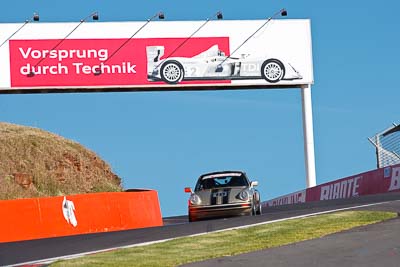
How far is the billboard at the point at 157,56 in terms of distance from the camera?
43938 millimetres

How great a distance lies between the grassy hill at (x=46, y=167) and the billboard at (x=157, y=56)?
149 inches

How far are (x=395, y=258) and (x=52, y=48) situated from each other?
35.3 metres

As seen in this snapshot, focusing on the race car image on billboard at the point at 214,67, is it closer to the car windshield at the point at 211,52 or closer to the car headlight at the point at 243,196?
the car windshield at the point at 211,52

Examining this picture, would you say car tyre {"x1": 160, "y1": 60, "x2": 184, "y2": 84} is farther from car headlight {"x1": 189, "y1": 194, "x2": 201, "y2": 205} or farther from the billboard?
car headlight {"x1": 189, "y1": 194, "x2": 201, "y2": 205}

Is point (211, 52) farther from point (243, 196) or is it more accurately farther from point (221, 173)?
point (243, 196)

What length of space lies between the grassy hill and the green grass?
2720 cm

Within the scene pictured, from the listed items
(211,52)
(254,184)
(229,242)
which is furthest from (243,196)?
(211,52)

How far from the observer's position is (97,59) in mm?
44375

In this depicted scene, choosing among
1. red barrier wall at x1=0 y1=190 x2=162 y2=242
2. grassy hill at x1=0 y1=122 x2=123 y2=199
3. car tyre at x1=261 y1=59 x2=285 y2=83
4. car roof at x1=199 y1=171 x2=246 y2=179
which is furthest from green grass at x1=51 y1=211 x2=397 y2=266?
car tyre at x1=261 y1=59 x2=285 y2=83

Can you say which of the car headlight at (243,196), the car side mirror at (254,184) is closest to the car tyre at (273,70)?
the car side mirror at (254,184)

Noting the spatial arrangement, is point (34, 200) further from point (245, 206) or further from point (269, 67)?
point (269, 67)

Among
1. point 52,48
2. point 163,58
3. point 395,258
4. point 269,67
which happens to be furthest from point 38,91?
point 395,258

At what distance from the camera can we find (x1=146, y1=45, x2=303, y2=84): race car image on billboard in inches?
1761

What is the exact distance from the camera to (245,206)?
22828mm
